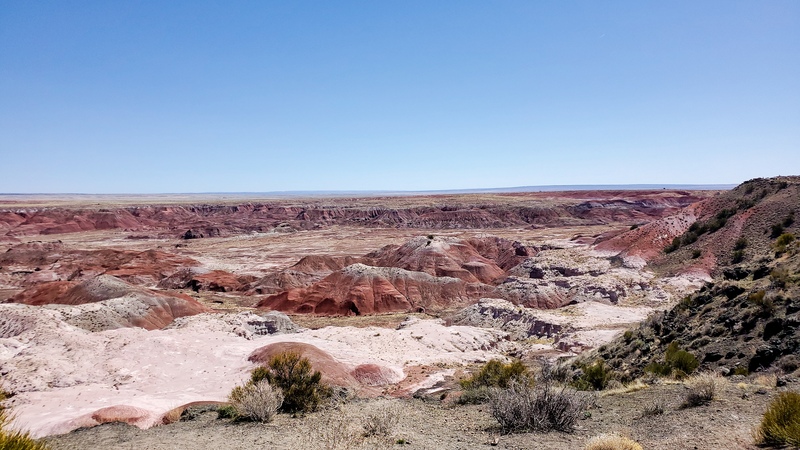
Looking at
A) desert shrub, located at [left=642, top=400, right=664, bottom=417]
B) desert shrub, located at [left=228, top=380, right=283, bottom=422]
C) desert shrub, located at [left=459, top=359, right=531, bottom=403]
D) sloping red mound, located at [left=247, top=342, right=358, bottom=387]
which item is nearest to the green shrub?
desert shrub, located at [left=459, top=359, right=531, bottom=403]

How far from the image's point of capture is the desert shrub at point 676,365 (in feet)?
43.9

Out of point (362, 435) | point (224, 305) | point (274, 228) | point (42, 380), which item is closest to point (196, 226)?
point (274, 228)

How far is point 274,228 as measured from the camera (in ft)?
378

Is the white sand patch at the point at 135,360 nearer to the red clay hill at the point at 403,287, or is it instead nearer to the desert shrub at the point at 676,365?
the desert shrub at the point at 676,365

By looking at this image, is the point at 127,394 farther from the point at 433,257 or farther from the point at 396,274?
the point at 433,257

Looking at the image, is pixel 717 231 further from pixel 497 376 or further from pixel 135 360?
pixel 135 360

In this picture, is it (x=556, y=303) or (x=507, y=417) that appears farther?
(x=556, y=303)

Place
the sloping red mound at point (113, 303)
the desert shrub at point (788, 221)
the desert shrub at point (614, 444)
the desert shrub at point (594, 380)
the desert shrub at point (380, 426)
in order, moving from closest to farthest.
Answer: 1. the desert shrub at point (614, 444)
2. the desert shrub at point (380, 426)
3. the desert shrub at point (594, 380)
4. the sloping red mound at point (113, 303)
5. the desert shrub at point (788, 221)

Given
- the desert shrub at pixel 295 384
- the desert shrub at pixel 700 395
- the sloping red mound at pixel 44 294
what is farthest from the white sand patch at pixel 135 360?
the desert shrub at pixel 700 395

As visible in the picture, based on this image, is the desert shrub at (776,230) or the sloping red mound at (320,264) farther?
the sloping red mound at (320,264)

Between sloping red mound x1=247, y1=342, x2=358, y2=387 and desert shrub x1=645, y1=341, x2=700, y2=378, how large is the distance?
12432 mm

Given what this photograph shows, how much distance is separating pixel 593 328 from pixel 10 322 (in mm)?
33395

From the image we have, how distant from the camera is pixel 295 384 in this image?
11625mm

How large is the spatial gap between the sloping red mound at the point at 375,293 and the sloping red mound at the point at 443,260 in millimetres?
4630
